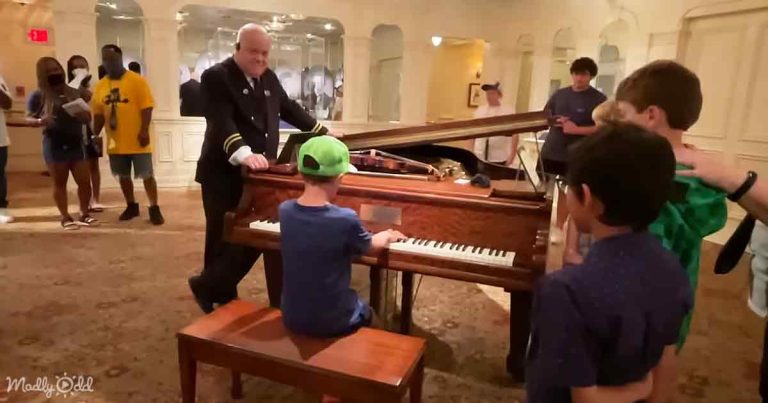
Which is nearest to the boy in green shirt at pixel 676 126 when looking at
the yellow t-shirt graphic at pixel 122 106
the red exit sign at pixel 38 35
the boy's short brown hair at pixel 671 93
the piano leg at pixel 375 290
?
the boy's short brown hair at pixel 671 93

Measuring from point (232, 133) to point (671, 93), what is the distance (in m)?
1.89

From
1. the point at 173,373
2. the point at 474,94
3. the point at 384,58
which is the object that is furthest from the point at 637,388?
the point at 474,94

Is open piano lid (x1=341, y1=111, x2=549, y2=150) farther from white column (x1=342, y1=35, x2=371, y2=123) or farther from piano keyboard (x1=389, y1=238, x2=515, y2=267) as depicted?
white column (x1=342, y1=35, x2=371, y2=123)

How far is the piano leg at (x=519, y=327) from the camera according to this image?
223cm

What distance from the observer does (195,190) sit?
684cm

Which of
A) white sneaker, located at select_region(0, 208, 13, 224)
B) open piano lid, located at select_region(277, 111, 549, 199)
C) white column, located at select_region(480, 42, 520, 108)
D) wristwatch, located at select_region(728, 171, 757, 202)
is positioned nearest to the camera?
wristwatch, located at select_region(728, 171, 757, 202)

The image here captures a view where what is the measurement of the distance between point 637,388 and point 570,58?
7235mm

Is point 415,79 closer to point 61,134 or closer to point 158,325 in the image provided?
point 61,134

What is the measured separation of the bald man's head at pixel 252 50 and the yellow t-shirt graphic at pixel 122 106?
2564 mm

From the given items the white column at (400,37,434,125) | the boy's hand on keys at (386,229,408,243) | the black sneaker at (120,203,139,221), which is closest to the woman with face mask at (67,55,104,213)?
the black sneaker at (120,203,139,221)

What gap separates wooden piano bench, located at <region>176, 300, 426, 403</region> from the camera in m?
1.56

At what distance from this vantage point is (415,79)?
792cm

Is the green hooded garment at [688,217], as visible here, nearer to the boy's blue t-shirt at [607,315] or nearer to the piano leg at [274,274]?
the boy's blue t-shirt at [607,315]

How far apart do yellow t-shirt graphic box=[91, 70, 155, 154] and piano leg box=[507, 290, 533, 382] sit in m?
3.92
